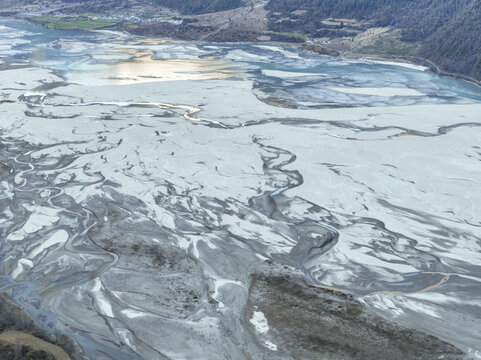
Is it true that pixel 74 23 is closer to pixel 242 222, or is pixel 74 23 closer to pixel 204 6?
pixel 204 6

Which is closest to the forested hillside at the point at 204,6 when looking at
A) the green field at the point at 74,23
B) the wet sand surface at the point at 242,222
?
the green field at the point at 74,23

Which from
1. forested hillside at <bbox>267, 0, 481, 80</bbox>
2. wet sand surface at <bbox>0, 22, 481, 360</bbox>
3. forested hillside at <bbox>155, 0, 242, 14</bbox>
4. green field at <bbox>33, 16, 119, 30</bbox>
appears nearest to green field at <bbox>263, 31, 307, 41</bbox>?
forested hillside at <bbox>267, 0, 481, 80</bbox>

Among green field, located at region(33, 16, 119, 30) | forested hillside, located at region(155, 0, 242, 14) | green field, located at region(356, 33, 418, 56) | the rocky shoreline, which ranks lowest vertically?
the rocky shoreline

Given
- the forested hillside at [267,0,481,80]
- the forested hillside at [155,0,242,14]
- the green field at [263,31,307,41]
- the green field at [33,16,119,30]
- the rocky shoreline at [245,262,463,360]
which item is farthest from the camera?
the forested hillside at [155,0,242,14]

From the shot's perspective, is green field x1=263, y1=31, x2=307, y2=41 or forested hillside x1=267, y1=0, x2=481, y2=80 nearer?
forested hillside x1=267, y1=0, x2=481, y2=80

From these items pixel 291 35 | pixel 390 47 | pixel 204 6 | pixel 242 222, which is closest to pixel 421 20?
pixel 390 47

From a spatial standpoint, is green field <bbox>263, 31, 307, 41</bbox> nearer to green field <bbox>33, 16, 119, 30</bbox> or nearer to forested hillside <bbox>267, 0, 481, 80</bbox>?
forested hillside <bbox>267, 0, 481, 80</bbox>

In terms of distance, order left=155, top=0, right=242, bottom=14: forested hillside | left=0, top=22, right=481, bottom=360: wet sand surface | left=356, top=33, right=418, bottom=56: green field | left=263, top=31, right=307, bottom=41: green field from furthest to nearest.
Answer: left=155, top=0, right=242, bottom=14: forested hillside → left=263, top=31, right=307, bottom=41: green field → left=356, top=33, right=418, bottom=56: green field → left=0, top=22, right=481, bottom=360: wet sand surface
